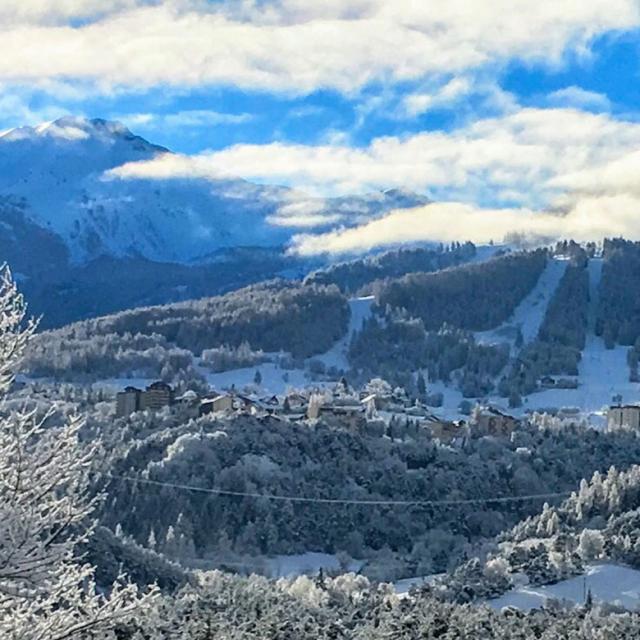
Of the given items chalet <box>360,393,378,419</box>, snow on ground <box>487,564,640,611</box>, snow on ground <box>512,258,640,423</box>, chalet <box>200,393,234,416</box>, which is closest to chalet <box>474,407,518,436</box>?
chalet <box>360,393,378,419</box>

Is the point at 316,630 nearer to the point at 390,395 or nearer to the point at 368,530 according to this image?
the point at 368,530

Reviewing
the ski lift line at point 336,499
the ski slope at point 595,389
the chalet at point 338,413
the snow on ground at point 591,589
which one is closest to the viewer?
the snow on ground at point 591,589

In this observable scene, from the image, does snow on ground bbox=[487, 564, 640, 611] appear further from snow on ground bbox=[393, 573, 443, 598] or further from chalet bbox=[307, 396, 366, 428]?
chalet bbox=[307, 396, 366, 428]

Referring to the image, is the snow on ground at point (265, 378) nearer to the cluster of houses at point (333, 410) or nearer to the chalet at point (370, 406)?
the chalet at point (370, 406)

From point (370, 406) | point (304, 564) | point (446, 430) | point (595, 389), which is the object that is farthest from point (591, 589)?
point (595, 389)

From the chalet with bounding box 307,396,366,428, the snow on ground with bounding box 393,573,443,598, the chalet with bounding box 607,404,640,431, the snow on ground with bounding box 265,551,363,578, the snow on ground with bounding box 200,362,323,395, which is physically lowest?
the snow on ground with bounding box 265,551,363,578

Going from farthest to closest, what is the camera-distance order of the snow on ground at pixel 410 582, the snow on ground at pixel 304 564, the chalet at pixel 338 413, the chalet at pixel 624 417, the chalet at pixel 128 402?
the chalet at pixel 624 417 < the chalet at pixel 128 402 < the chalet at pixel 338 413 < the snow on ground at pixel 304 564 < the snow on ground at pixel 410 582

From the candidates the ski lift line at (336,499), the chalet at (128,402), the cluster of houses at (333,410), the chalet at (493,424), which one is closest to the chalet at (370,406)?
the cluster of houses at (333,410)
